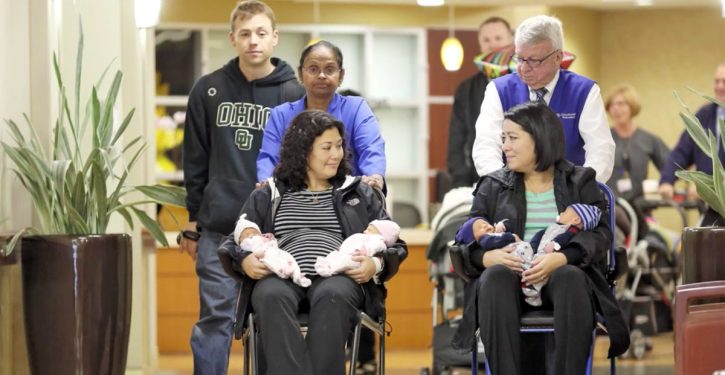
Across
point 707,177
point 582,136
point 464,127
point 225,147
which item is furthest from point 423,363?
point 707,177

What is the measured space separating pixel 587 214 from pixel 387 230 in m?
0.66

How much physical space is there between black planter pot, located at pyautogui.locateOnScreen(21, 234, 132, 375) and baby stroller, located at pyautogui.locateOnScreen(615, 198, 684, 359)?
13.1ft

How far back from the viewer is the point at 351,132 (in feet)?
16.2

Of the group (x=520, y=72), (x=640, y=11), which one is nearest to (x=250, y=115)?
(x=520, y=72)

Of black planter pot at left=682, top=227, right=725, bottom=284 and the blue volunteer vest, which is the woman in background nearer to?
the blue volunteer vest

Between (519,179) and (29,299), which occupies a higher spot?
(519,179)

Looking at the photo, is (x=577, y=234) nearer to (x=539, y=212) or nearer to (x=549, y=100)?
(x=539, y=212)

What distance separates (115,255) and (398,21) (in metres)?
10.1

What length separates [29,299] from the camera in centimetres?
460

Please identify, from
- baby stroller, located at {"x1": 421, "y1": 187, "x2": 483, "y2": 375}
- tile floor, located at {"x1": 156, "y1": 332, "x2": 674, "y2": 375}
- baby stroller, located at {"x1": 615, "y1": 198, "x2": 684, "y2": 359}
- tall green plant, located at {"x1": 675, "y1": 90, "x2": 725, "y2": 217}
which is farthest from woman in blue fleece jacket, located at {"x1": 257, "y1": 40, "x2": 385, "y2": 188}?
baby stroller, located at {"x1": 615, "y1": 198, "x2": 684, "y2": 359}

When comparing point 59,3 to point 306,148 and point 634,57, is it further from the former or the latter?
point 634,57

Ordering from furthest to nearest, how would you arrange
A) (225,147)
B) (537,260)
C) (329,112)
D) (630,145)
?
(630,145)
(225,147)
(329,112)
(537,260)

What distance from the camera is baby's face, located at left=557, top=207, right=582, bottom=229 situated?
4.32m

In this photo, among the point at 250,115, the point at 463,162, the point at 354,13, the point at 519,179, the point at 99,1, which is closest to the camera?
the point at 519,179
